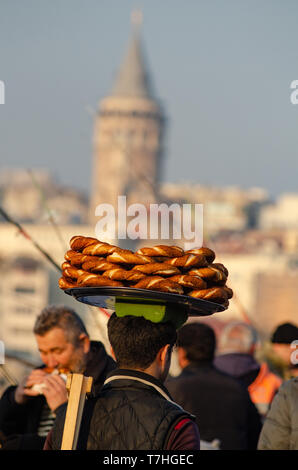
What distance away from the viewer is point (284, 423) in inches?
137

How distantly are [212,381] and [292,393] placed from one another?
2.99 ft

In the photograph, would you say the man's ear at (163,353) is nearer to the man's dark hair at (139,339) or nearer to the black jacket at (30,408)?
the man's dark hair at (139,339)

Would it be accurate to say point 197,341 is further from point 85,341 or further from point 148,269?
point 148,269

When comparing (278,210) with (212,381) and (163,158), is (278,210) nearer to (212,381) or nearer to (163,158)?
(163,158)

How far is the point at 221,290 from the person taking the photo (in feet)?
9.53

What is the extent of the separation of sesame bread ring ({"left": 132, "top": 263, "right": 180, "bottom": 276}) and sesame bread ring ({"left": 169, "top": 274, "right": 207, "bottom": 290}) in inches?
0.5

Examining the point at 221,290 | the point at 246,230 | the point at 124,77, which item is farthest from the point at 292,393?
the point at 124,77

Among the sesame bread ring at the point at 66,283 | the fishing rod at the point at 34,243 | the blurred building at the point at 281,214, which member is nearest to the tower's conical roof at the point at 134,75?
the blurred building at the point at 281,214

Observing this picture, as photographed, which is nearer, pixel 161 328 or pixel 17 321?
pixel 161 328

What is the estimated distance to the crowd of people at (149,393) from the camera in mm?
2740

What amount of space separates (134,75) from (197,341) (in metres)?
102

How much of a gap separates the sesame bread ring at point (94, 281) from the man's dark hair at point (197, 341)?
1.53 metres

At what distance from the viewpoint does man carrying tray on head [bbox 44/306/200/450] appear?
2.71 metres
